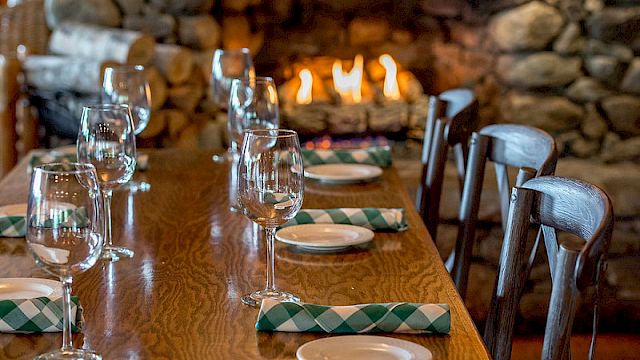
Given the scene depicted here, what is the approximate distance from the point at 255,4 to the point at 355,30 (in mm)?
464

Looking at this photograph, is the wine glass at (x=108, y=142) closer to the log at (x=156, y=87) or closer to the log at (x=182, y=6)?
the log at (x=156, y=87)

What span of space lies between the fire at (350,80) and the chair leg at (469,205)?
7.62 feet

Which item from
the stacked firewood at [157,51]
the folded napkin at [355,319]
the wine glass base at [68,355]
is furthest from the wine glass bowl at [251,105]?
the stacked firewood at [157,51]

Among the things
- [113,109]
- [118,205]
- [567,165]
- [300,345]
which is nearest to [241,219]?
[118,205]

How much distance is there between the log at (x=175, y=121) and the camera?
413cm

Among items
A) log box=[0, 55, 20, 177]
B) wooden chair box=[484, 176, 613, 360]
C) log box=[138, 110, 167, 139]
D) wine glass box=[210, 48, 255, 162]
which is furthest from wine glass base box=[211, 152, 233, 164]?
log box=[0, 55, 20, 177]

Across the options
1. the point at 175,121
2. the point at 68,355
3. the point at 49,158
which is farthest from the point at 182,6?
the point at 68,355

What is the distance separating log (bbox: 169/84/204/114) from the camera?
163 inches

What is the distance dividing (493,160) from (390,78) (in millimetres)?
2422

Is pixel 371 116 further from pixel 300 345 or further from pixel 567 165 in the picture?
pixel 300 345

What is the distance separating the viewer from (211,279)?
1.52 meters

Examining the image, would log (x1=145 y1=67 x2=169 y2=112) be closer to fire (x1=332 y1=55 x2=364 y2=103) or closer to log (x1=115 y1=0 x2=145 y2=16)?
log (x1=115 y1=0 x2=145 y2=16)

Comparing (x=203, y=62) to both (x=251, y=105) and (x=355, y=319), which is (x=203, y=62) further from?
(x=355, y=319)

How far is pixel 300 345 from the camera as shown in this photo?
1230 millimetres
